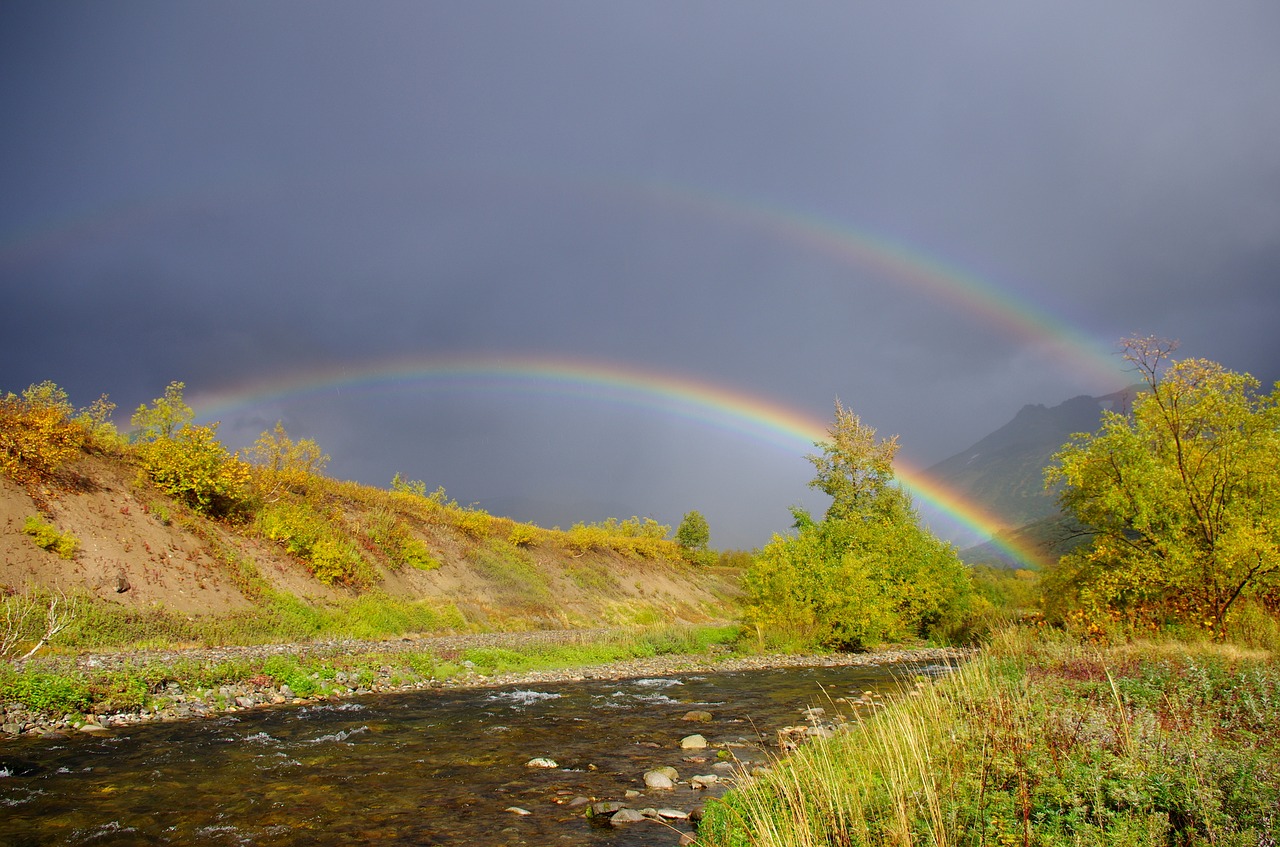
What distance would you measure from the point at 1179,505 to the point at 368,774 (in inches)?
1011

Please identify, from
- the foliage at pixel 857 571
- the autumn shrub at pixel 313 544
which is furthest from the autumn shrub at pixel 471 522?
the foliage at pixel 857 571

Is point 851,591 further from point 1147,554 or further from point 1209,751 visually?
point 1209,751

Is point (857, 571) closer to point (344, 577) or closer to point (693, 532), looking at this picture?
point (344, 577)

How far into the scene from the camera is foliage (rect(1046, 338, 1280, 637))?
20.5 m

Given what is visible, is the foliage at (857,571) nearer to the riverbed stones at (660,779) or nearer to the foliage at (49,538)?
the riverbed stones at (660,779)

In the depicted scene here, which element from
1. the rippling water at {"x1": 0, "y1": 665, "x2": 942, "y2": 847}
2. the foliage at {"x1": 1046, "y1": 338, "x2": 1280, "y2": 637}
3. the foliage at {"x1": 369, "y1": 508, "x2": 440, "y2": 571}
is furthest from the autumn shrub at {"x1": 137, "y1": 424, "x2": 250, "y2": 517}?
the foliage at {"x1": 1046, "y1": 338, "x2": 1280, "y2": 637}

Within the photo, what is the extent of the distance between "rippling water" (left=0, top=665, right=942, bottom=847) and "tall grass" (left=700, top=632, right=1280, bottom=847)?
255 cm

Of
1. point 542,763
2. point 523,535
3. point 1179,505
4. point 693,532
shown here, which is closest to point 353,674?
point 542,763

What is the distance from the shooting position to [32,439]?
2436 centimetres

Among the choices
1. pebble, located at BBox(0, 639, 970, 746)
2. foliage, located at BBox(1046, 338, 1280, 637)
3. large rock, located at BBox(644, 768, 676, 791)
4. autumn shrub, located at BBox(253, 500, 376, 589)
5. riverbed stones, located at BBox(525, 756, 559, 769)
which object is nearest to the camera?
large rock, located at BBox(644, 768, 676, 791)

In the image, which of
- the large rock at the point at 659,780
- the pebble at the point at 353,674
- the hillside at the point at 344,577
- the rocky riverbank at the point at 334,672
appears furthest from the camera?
the hillside at the point at 344,577

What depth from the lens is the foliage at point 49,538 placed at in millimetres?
22172

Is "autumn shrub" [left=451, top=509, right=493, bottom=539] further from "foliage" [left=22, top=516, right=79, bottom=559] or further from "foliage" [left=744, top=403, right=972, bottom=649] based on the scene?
"foliage" [left=22, top=516, right=79, bottom=559]

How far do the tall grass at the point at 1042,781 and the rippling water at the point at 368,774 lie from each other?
2554 mm
